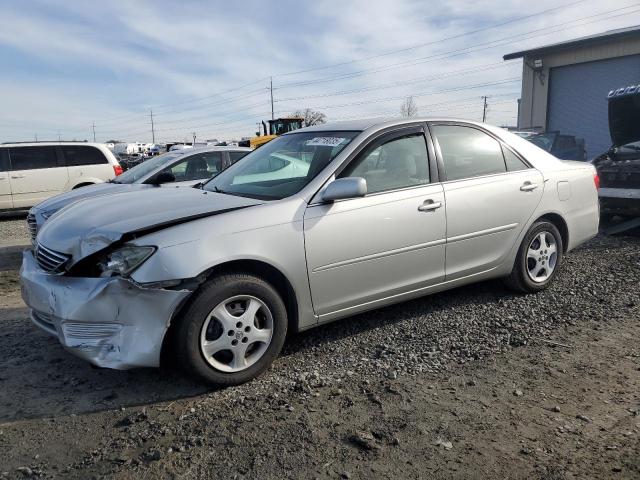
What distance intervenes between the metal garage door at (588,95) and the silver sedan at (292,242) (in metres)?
16.5

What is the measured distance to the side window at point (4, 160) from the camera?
1172 cm

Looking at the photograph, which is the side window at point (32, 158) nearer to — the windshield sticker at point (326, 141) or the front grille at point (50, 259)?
the front grille at point (50, 259)

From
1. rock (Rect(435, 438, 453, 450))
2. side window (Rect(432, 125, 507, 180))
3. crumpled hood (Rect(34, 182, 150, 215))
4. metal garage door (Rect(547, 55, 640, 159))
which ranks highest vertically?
metal garage door (Rect(547, 55, 640, 159))

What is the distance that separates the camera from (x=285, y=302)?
3541mm

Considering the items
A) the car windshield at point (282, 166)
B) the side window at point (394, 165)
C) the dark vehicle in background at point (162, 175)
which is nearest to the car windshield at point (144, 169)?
the dark vehicle in background at point (162, 175)

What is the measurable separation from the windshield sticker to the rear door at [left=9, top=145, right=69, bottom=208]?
9.52 meters

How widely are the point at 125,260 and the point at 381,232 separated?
1.72 m

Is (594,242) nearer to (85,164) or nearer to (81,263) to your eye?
(81,263)

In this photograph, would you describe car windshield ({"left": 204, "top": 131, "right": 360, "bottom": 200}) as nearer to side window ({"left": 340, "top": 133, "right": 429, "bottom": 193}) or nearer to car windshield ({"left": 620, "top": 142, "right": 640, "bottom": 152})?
side window ({"left": 340, "top": 133, "right": 429, "bottom": 193})

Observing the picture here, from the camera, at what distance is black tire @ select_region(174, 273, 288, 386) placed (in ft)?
10.2

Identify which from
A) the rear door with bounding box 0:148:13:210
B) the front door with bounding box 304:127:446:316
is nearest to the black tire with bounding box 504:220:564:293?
the front door with bounding box 304:127:446:316

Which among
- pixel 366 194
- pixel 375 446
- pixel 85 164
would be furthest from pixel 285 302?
pixel 85 164

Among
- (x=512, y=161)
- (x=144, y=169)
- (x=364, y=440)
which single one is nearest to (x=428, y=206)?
(x=512, y=161)

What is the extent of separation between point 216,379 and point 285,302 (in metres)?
0.67
